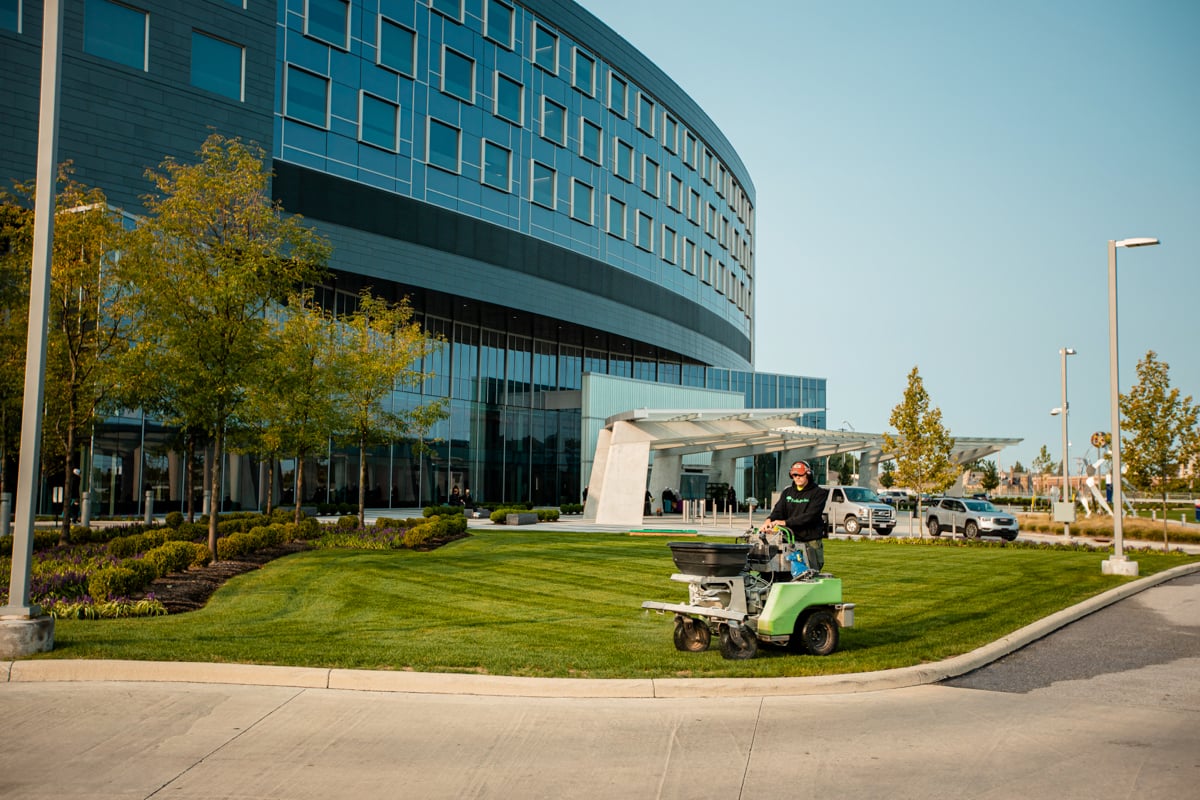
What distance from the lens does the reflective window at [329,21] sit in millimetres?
40719

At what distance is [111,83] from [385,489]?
68.8ft

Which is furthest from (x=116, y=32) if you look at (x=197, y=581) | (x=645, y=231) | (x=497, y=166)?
(x=645, y=231)

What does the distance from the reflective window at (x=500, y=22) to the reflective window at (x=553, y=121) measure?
11.8 feet

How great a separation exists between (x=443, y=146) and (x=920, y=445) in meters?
24.8

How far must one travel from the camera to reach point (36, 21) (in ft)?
110

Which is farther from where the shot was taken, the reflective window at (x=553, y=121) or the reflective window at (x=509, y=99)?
the reflective window at (x=553, y=121)

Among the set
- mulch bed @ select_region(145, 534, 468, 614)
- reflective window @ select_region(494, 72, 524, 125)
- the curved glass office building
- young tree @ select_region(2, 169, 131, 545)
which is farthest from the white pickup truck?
reflective window @ select_region(494, 72, 524, 125)

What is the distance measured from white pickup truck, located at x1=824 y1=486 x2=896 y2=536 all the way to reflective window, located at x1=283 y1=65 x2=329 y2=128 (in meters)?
25.2

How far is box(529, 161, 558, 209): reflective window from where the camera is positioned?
165 feet

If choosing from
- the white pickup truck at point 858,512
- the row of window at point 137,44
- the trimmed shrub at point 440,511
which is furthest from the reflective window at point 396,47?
the white pickup truck at point 858,512

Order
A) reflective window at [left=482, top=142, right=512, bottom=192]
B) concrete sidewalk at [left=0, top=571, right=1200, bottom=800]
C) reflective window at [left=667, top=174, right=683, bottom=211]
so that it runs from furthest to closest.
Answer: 1. reflective window at [left=667, top=174, right=683, bottom=211]
2. reflective window at [left=482, top=142, right=512, bottom=192]
3. concrete sidewalk at [left=0, top=571, right=1200, bottom=800]

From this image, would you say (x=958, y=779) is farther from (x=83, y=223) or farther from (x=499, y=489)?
(x=499, y=489)

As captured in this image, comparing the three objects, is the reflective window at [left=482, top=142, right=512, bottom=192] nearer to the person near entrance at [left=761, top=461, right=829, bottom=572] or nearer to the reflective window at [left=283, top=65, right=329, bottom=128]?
the reflective window at [left=283, top=65, right=329, bottom=128]

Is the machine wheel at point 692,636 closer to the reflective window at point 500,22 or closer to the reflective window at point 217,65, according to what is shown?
the reflective window at point 217,65
